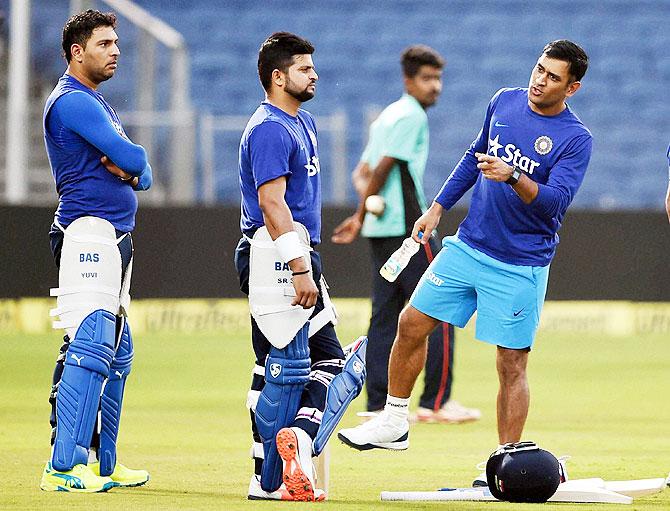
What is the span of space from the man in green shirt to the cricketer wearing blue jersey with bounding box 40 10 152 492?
2820 mm

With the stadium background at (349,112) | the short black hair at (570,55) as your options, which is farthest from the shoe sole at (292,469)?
the stadium background at (349,112)

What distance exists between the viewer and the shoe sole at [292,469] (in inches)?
223

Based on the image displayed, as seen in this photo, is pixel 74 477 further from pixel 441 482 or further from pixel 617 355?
pixel 617 355

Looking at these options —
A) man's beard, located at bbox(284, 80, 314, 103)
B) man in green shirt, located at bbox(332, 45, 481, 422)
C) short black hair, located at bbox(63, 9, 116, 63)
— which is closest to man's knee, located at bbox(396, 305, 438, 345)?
man's beard, located at bbox(284, 80, 314, 103)

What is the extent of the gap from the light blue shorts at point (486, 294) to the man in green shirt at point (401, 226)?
7.10 feet

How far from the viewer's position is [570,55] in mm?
6234

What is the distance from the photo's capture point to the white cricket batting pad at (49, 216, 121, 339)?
5.98 meters

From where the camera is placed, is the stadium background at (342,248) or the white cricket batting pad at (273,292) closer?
the white cricket batting pad at (273,292)

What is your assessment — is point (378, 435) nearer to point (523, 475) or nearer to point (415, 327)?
point (415, 327)

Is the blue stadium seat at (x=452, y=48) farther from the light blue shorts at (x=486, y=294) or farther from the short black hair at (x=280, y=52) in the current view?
the short black hair at (x=280, y=52)

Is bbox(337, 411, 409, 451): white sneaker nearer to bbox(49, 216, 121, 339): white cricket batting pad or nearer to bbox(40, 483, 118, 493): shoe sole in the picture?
bbox(40, 483, 118, 493): shoe sole

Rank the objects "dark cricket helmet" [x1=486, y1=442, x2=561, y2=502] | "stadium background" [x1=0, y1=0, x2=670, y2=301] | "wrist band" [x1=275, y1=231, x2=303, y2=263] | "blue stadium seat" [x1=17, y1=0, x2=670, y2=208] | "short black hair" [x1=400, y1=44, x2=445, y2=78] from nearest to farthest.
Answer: "wrist band" [x1=275, y1=231, x2=303, y2=263]
"dark cricket helmet" [x1=486, y1=442, x2=561, y2=502]
"short black hair" [x1=400, y1=44, x2=445, y2=78]
"stadium background" [x1=0, y1=0, x2=670, y2=301]
"blue stadium seat" [x1=17, y1=0, x2=670, y2=208]

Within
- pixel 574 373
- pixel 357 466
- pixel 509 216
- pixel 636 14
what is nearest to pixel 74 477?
pixel 357 466

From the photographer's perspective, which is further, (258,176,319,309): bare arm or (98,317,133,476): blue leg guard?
(98,317,133,476): blue leg guard
